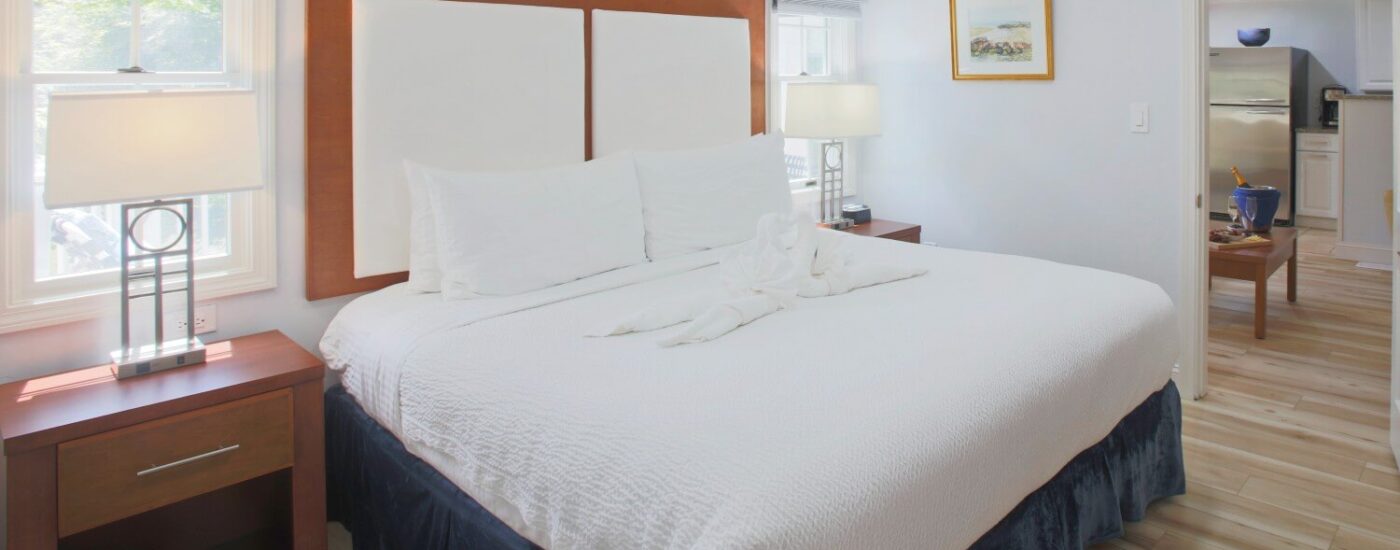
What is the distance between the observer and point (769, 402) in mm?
1653

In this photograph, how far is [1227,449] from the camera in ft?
10.2

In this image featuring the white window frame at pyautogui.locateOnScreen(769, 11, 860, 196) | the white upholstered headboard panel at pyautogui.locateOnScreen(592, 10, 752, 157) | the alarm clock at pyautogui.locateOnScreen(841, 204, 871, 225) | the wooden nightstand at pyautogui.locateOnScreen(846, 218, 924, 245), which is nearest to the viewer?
the white upholstered headboard panel at pyautogui.locateOnScreen(592, 10, 752, 157)

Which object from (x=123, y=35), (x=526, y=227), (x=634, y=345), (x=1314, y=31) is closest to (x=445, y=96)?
(x=526, y=227)

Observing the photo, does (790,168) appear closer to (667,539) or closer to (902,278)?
(902,278)

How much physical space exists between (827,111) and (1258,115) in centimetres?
539

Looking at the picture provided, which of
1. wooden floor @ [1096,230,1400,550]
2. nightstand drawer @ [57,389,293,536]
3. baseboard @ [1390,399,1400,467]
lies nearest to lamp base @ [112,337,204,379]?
nightstand drawer @ [57,389,293,536]

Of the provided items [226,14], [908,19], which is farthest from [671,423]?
[908,19]

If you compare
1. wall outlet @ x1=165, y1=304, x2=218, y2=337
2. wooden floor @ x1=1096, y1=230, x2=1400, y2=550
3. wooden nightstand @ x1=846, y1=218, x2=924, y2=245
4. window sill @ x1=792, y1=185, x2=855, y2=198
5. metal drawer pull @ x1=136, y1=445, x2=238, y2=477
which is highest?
window sill @ x1=792, y1=185, x2=855, y2=198

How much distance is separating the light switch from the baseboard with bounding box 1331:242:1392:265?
11.9 feet

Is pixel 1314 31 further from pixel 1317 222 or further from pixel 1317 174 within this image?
pixel 1317 222

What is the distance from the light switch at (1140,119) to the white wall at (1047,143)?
2 cm

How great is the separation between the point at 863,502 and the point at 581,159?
6.91 ft

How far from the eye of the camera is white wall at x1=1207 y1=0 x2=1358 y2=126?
7.43 m

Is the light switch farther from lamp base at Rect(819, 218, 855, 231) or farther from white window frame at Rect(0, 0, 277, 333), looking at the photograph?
white window frame at Rect(0, 0, 277, 333)
